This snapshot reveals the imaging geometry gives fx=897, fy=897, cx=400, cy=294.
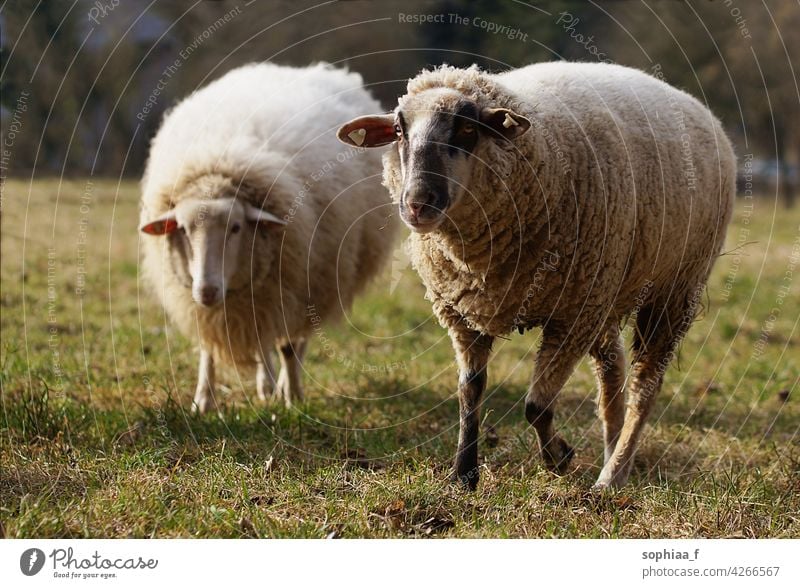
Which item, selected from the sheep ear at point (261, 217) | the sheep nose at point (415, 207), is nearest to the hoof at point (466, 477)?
the sheep nose at point (415, 207)

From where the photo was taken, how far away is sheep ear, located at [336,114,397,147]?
431 cm

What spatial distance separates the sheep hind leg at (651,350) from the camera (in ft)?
16.8

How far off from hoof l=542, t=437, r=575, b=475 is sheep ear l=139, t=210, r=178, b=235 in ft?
9.74

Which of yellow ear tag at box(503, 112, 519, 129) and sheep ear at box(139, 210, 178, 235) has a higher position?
yellow ear tag at box(503, 112, 519, 129)

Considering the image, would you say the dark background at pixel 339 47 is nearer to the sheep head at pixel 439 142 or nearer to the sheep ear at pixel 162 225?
the sheep ear at pixel 162 225

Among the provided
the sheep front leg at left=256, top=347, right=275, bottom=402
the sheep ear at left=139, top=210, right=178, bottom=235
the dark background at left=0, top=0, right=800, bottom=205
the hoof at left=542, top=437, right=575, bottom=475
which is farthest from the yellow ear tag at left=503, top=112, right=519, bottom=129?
the dark background at left=0, top=0, right=800, bottom=205

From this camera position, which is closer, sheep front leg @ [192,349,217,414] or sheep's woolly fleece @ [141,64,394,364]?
sheep's woolly fleece @ [141,64,394,364]

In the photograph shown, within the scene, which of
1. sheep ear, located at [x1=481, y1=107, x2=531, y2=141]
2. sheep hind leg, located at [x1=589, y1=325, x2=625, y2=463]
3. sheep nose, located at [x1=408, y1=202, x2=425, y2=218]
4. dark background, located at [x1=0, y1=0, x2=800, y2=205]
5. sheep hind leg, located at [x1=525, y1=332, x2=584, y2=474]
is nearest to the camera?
sheep nose, located at [x1=408, y1=202, x2=425, y2=218]

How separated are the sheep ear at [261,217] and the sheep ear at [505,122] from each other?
239cm

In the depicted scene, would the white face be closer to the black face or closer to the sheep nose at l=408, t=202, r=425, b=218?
the black face
